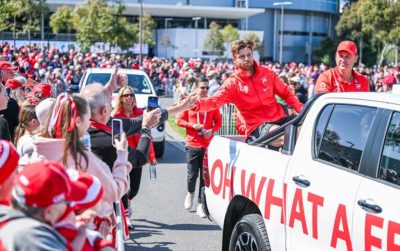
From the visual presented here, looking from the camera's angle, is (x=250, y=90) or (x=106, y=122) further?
(x=250, y=90)

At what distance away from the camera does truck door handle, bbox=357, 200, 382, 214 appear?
384cm

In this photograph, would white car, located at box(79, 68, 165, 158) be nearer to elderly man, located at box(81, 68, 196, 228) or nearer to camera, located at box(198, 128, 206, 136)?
camera, located at box(198, 128, 206, 136)

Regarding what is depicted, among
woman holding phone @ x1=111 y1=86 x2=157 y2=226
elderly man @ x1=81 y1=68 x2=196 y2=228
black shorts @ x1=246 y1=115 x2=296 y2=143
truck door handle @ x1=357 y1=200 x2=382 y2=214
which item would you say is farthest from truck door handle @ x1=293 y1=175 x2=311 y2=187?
woman holding phone @ x1=111 y1=86 x2=157 y2=226

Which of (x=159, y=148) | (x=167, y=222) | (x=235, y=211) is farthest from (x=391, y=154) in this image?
(x=159, y=148)

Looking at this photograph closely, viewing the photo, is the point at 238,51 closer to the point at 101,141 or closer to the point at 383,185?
the point at 101,141

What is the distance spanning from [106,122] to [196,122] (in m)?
4.44

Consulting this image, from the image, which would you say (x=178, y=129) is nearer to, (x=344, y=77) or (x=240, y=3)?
(x=344, y=77)

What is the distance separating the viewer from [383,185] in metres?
3.94

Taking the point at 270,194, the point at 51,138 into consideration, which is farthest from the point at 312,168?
the point at 51,138

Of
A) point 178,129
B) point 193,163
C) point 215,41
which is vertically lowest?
point 178,129

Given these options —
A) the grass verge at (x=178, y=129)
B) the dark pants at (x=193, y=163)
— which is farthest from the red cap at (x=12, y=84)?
the grass verge at (x=178, y=129)

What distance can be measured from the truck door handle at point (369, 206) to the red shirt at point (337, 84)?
3.08 meters

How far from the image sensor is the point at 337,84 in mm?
6992

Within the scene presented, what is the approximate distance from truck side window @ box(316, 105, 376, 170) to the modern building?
67068 millimetres
